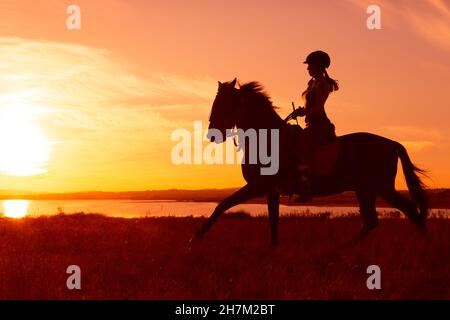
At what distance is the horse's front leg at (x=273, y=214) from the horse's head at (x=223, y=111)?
1.58 meters

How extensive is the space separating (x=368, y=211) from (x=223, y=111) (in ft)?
12.3

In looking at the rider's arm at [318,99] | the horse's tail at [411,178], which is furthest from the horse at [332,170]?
the rider's arm at [318,99]

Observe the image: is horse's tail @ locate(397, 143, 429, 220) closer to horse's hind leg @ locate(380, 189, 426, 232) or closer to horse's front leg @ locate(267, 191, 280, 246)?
horse's hind leg @ locate(380, 189, 426, 232)

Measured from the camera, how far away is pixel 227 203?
31.4 feet

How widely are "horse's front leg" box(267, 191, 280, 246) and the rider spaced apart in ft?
1.87

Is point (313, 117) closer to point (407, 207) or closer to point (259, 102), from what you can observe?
point (259, 102)

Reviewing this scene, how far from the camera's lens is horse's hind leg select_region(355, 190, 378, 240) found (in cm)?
1034

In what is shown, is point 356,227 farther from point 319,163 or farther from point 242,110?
point 242,110

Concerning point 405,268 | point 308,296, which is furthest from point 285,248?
point 308,296

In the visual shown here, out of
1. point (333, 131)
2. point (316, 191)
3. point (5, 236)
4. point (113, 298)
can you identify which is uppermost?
point (333, 131)

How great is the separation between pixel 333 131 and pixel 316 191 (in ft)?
4.33

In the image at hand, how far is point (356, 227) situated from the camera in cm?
1332

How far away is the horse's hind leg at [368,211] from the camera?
10336 millimetres

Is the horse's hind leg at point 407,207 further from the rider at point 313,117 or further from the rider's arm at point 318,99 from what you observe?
the rider's arm at point 318,99
